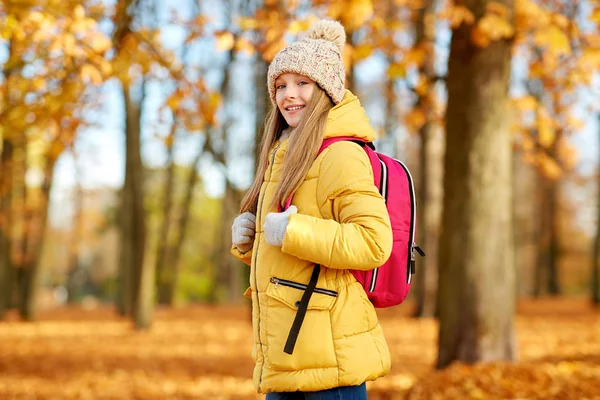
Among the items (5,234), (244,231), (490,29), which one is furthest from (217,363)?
(5,234)

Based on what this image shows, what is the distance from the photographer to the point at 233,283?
1125 inches

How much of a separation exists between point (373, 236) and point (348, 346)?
0.44 m

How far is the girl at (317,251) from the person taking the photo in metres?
2.56

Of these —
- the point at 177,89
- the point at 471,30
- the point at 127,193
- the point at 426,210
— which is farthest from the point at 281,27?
the point at 127,193

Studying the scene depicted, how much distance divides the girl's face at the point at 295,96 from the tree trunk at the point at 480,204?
15.3 ft

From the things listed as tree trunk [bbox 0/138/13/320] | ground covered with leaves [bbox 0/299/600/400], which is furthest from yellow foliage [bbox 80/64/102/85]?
tree trunk [bbox 0/138/13/320]

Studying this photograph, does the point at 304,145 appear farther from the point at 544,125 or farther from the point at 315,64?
the point at 544,125

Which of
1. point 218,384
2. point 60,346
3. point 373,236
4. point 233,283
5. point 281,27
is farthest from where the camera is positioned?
point 233,283

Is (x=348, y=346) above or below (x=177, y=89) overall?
below

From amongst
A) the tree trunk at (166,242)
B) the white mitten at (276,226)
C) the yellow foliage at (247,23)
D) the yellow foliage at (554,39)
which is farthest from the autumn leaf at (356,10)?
the tree trunk at (166,242)

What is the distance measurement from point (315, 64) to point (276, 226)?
710mm

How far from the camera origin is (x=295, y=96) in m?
2.87

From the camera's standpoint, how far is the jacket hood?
2.77 m

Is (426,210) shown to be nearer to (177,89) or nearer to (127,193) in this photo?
(127,193)
